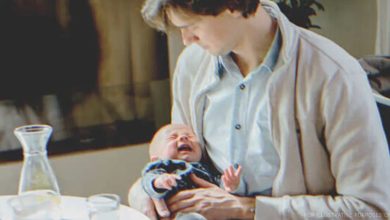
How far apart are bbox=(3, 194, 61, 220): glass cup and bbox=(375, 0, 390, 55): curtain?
1925 millimetres

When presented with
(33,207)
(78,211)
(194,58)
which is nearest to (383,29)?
(194,58)

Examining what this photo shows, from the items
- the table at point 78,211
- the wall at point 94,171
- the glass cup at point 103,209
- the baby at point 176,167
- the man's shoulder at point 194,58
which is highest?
the man's shoulder at point 194,58

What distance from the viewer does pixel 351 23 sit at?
9.57ft

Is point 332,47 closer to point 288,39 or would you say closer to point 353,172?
point 288,39

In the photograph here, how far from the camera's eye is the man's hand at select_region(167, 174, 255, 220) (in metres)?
1.34

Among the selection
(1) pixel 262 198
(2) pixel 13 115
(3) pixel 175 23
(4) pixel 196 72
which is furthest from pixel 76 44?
(1) pixel 262 198

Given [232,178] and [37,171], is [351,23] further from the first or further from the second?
[37,171]

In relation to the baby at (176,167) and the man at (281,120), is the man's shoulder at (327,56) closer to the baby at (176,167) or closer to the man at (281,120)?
the man at (281,120)

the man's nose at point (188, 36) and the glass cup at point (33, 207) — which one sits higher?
the man's nose at point (188, 36)

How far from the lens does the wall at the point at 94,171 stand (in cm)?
246

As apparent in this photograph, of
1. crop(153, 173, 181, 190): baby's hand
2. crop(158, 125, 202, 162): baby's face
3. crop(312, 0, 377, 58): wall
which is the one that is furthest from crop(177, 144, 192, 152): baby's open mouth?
crop(312, 0, 377, 58): wall

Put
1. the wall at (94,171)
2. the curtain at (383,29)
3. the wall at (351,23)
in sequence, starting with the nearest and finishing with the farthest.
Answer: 1. the wall at (94,171)
2. the curtain at (383,29)
3. the wall at (351,23)

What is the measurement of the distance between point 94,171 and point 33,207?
1427 millimetres

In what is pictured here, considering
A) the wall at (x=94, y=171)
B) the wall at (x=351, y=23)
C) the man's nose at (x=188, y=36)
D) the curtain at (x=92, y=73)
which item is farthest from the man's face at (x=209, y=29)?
the wall at (x=351, y=23)
